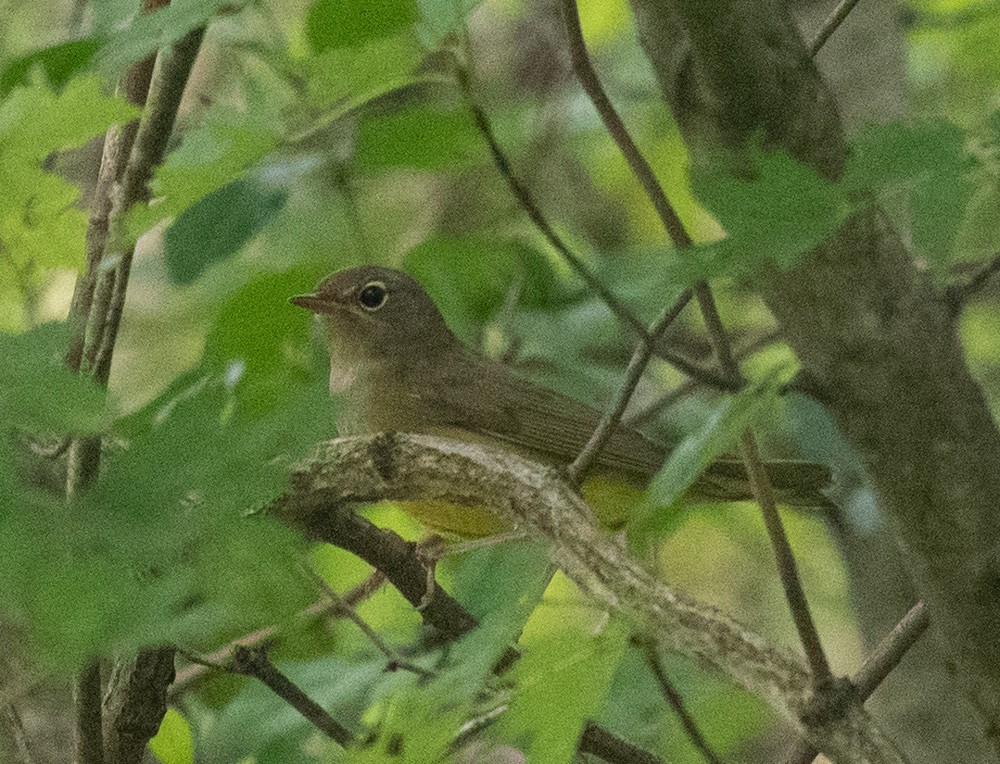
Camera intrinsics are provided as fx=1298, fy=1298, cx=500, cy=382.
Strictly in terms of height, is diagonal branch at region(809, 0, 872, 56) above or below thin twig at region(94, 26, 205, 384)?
above

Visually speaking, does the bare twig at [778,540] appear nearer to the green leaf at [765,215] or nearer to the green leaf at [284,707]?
the green leaf at [765,215]

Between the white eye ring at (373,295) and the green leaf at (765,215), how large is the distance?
9.36ft

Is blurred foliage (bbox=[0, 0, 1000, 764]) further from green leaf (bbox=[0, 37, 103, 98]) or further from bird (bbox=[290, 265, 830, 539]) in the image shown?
bird (bbox=[290, 265, 830, 539])

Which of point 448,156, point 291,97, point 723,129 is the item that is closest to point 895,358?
point 723,129

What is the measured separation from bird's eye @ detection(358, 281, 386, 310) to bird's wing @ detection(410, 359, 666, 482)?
1.07ft

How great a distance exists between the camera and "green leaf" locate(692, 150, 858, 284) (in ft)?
3.13

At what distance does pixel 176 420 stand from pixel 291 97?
97cm

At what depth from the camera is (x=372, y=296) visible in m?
3.86

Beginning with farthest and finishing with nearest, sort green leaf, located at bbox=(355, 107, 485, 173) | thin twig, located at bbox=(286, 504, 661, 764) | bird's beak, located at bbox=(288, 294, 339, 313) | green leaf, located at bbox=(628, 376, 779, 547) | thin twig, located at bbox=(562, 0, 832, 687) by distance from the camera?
bird's beak, located at bbox=(288, 294, 339, 313), green leaf, located at bbox=(355, 107, 485, 173), thin twig, located at bbox=(286, 504, 661, 764), thin twig, located at bbox=(562, 0, 832, 687), green leaf, located at bbox=(628, 376, 779, 547)

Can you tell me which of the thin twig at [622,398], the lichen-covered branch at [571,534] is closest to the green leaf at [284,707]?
the lichen-covered branch at [571,534]

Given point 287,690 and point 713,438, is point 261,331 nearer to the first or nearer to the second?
point 287,690

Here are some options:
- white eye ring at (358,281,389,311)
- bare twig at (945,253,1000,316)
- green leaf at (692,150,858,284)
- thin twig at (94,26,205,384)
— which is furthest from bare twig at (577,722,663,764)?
white eye ring at (358,281,389,311)

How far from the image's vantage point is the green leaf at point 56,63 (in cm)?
135

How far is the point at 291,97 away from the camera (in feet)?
5.98
